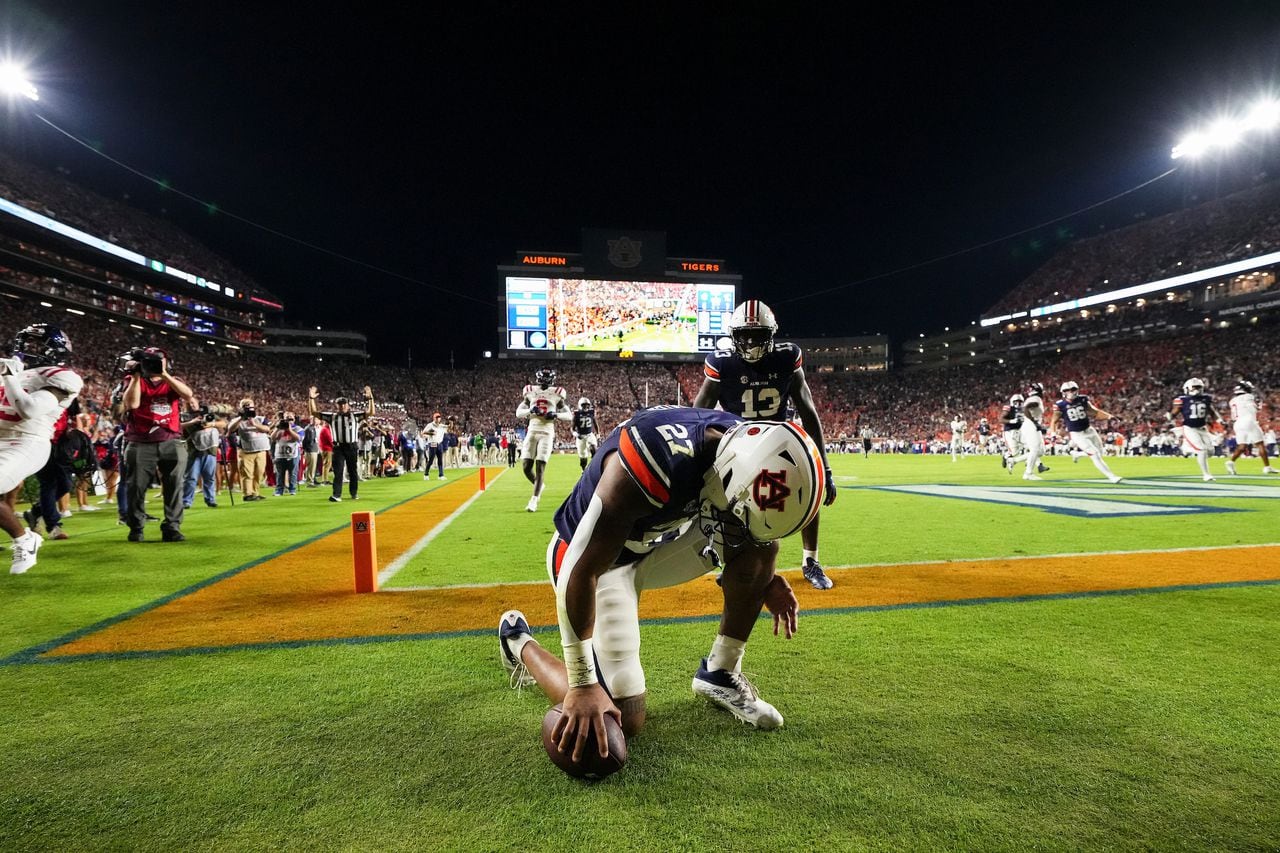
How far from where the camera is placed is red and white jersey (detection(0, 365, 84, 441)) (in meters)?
5.35

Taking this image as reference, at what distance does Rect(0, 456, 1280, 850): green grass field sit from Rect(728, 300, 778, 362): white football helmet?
201 centimetres

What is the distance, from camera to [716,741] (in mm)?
2305

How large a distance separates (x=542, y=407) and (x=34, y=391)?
20.0ft

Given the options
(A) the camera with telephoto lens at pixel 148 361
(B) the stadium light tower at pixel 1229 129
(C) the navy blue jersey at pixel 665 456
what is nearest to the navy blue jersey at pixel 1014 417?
(C) the navy blue jersey at pixel 665 456

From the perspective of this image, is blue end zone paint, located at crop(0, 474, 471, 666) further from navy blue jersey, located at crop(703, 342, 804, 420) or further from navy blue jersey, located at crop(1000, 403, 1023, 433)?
navy blue jersey, located at crop(1000, 403, 1023, 433)

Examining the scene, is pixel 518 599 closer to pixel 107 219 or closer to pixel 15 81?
pixel 15 81

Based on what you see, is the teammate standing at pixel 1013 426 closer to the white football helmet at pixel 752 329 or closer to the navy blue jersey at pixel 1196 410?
the navy blue jersey at pixel 1196 410

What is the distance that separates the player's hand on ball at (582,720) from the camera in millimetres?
2029

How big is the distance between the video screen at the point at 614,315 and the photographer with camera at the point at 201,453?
32.0 m

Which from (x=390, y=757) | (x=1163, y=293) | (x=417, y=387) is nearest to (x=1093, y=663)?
(x=390, y=757)

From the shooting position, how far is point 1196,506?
8969 mm

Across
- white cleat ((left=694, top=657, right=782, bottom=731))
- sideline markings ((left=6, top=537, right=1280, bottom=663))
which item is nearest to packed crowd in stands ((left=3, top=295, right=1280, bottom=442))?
sideline markings ((left=6, top=537, right=1280, bottom=663))

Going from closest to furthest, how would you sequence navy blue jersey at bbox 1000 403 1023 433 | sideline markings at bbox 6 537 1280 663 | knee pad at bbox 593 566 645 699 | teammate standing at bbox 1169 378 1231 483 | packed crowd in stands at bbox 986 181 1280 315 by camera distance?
1. knee pad at bbox 593 566 645 699
2. sideline markings at bbox 6 537 1280 663
3. teammate standing at bbox 1169 378 1231 483
4. navy blue jersey at bbox 1000 403 1023 433
5. packed crowd in stands at bbox 986 181 1280 315

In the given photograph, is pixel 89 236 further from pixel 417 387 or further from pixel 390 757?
pixel 390 757
